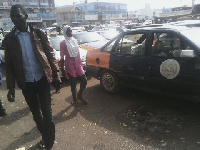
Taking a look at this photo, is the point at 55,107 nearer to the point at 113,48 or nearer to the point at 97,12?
the point at 113,48

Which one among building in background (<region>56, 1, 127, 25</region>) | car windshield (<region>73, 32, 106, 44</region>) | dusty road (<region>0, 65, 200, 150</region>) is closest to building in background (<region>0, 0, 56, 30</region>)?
building in background (<region>56, 1, 127, 25</region>)

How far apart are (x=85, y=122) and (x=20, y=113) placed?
1.72 metres

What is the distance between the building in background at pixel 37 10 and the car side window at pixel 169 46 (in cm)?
5353

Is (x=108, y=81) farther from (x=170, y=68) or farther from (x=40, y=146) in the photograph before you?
(x=40, y=146)

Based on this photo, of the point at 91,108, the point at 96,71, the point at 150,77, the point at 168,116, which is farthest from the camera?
the point at 96,71

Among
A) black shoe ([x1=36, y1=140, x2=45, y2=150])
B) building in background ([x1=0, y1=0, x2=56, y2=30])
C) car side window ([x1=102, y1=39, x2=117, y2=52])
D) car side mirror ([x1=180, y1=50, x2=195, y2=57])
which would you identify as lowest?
black shoe ([x1=36, y1=140, x2=45, y2=150])

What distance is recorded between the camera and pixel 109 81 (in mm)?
5852

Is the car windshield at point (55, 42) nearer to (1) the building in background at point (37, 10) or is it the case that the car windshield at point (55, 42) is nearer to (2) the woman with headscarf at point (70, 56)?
(2) the woman with headscarf at point (70, 56)

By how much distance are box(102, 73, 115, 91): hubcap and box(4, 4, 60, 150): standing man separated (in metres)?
2.80

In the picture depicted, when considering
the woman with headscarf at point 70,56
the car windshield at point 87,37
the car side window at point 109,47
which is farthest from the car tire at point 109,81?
the car windshield at point 87,37

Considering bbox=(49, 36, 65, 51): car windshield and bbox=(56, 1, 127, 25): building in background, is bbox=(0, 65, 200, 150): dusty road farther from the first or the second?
bbox=(56, 1, 127, 25): building in background

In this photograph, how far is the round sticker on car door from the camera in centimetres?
422

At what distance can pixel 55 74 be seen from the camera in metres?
3.13

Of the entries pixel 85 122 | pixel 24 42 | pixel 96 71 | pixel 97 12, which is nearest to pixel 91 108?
pixel 85 122
